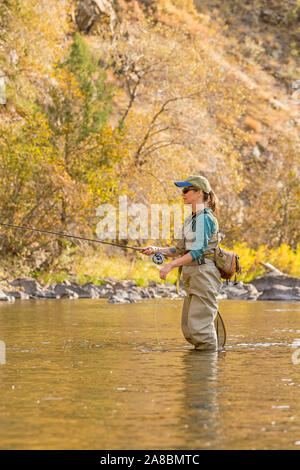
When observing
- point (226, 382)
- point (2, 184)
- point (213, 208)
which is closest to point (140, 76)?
point (2, 184)

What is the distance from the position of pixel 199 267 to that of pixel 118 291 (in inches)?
454

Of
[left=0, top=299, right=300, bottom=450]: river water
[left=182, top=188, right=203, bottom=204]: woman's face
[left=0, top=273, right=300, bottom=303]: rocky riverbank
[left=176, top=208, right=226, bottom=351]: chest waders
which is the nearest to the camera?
[left=0, top=299, right=300, bottom=450]: river water

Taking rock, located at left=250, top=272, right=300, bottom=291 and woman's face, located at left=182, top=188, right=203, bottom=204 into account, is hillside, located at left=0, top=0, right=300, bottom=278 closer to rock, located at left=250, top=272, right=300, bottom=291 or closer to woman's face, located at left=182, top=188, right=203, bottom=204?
rock, located at left=250, top=272, right=300, bottom=291

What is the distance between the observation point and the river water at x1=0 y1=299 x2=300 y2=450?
4.69 meters

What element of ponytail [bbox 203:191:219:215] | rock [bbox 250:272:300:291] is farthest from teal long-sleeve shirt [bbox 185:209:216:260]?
rock [bbox 250:272:300:291]

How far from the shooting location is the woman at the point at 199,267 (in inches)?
333

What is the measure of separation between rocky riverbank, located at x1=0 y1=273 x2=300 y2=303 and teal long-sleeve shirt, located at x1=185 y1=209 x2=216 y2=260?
10.1m

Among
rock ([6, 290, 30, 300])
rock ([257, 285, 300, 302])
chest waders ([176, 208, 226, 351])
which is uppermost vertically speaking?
chest waders ([176, 208, 226, 351])

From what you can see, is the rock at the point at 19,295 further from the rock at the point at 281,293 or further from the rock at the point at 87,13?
the rock at the point at 87,13

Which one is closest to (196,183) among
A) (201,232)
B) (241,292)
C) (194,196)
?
(194,196)

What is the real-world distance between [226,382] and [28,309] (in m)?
9.12

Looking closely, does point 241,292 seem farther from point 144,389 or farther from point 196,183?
point 144,389

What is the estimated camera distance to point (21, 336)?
10383 millimetres

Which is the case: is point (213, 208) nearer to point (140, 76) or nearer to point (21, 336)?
point (21, 336)
